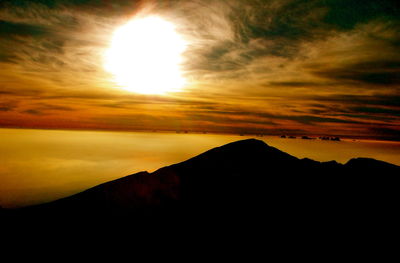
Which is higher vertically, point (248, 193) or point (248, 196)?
point (248, 193)

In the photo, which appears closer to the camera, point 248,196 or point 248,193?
point 248,196

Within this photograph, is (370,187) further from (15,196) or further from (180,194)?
(15,196)

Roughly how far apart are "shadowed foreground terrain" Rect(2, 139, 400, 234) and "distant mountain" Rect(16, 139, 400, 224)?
41mm

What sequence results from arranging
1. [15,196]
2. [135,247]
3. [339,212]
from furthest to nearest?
1. [15,196]
2. [339,212]
3. [135,247]

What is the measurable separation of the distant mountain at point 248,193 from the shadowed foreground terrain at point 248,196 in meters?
0.04

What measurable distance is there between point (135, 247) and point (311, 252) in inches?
255

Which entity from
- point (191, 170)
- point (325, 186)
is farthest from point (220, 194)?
point (325, 186)

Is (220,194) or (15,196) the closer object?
(220,194)

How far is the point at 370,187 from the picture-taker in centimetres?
1279

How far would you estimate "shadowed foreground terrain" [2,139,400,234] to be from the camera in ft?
37.4

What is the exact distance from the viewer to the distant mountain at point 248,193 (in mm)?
11664

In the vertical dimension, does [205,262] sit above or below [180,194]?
below

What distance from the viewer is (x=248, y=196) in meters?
12.8

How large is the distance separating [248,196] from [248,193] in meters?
0.23
